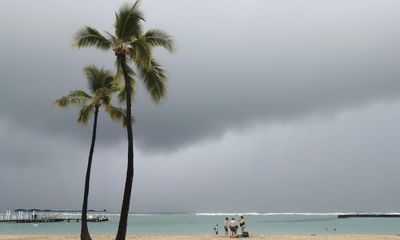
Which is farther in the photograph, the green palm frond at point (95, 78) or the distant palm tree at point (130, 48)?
the green palm frond at point (95, 78)

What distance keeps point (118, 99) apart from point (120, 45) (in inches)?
229

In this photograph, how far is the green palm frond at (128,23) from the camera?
20.4m

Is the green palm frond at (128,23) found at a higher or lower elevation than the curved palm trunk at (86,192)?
higher

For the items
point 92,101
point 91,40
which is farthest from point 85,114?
point 91,40

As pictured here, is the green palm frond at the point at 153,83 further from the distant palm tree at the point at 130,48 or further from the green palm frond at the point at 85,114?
the green palm frond at the point at 85,114

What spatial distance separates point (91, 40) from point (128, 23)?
2356 millimetres

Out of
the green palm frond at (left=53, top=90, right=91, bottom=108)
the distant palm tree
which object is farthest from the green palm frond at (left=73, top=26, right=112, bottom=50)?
the green palm frond at (left=53, top=90, right=91, bottom=108)

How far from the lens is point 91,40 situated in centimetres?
2170

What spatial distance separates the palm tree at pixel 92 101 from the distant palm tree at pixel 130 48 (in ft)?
17.3

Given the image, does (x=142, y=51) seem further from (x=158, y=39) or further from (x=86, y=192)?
(x=86, y=192)

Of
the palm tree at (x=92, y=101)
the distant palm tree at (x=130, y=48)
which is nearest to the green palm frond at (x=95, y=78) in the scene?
the palm tree at (x=92, y=101)

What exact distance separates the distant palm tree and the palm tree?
5260mm

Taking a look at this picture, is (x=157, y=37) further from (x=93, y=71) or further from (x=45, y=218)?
(x=45, y=218)

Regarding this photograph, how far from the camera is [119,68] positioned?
2266 centimetres
